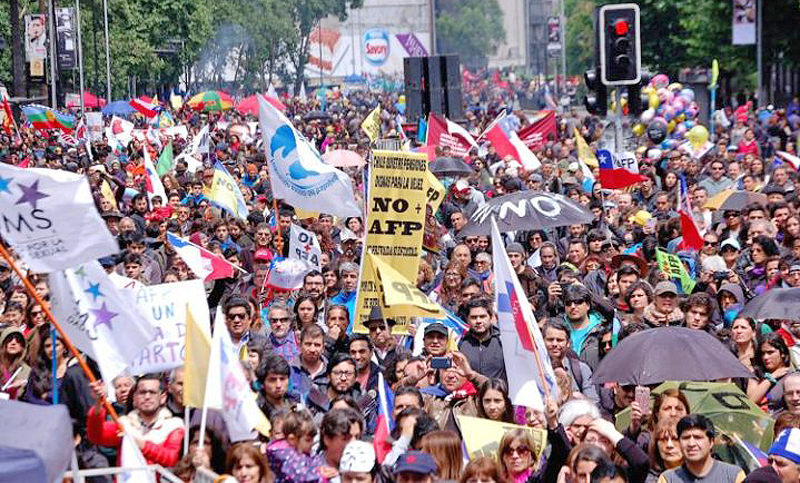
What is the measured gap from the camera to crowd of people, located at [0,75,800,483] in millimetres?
8328

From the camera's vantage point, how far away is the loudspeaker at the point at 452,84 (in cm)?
2961

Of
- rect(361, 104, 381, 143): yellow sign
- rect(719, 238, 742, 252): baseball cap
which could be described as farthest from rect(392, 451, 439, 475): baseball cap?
rect(361, 104, 381, 143): yellow sign

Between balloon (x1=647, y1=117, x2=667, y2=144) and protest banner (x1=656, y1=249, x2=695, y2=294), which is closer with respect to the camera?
protest banner (x1=656, y1=249, x2=695, y2=294)

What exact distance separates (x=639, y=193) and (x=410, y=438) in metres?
12.9

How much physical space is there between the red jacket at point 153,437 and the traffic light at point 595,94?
34.7 ft

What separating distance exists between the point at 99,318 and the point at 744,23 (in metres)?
40.3

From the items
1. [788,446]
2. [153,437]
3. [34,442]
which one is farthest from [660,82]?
[34,442]

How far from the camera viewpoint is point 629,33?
1827 centimetres

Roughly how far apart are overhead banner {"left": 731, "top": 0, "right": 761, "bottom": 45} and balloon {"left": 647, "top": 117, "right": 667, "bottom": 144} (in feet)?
62.2

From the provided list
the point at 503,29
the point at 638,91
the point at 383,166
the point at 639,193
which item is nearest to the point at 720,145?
the point at 639,193

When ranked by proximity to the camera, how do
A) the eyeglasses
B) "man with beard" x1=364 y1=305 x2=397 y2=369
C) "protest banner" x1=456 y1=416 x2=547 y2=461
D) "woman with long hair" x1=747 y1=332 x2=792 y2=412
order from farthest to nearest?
1. "man with beard" x1=364 y1=305 x2=397 y2=369
2. "woman with long hair" x1=747 y1=332 x2=792 y2=412
3. "protest banner" x1=456 y1=416 x2=547 y2=461
4. the eyeglasses

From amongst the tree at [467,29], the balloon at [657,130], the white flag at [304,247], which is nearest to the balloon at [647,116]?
the balloon at [657,130]

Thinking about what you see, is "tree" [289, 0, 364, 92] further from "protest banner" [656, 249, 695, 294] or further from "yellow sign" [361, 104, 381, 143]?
"protest banner" [656, 249, 695, 294]

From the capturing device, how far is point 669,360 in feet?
32.6
